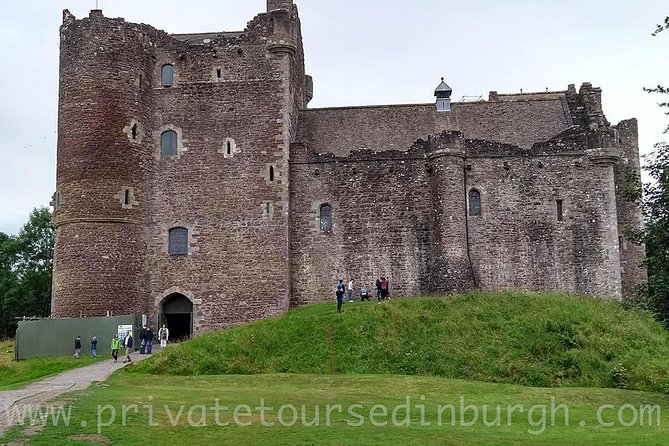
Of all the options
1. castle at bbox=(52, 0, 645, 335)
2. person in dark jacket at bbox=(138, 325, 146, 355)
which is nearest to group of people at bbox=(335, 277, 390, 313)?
castle at bbox=(52, 0, 645, 335)

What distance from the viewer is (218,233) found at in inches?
1567

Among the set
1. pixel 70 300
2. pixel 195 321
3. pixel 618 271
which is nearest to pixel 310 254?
pixel 195 321

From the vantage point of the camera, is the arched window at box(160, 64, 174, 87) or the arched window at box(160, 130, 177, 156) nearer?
the arched window at box(160, 130, 177, 156)

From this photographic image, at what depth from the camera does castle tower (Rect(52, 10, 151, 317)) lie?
37750 millimetres

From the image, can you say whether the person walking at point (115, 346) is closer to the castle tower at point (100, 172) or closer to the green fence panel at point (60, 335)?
the green fence panel at point (60, 335)

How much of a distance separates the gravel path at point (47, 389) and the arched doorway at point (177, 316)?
5083 mm

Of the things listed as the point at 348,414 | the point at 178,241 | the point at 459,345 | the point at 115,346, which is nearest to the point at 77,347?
the point at 115,346

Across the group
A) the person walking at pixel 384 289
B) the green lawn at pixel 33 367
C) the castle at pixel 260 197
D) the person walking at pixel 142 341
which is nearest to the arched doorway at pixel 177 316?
the castle at pixel 260 197

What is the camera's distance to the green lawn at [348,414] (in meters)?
16.4

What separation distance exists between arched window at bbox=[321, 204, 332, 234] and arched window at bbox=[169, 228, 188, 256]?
7076 mm

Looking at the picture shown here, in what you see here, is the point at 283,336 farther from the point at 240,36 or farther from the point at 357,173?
the point at 240,36

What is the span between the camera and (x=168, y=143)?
41031mm

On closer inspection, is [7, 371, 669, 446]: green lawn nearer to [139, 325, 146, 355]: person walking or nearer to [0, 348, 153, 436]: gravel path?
[0, 348, 153, 436]: gravel path

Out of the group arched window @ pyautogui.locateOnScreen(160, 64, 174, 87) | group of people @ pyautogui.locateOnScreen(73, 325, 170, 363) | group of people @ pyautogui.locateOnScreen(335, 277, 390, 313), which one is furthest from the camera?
arched window @ pyautogui.locateOnScreen(160, 64, 174, 87)
